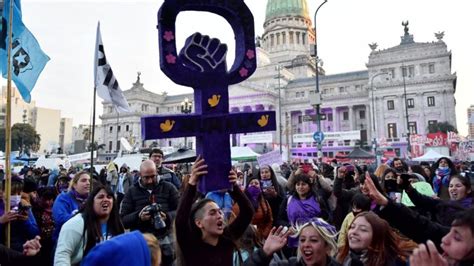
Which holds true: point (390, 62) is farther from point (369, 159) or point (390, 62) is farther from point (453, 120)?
point (369, 159)

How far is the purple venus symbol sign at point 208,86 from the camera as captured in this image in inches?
146

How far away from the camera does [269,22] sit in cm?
7925

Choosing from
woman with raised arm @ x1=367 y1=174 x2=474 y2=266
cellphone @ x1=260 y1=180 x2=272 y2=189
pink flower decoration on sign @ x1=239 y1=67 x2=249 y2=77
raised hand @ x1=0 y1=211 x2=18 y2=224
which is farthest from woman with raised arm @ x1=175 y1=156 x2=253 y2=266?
cellphone @ x1=260 y1=180 x2=272 y2=189

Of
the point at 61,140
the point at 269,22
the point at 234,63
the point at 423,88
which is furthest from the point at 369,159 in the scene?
the point at 61,140

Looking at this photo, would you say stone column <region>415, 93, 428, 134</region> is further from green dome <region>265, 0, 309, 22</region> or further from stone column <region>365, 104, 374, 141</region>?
green dome <region>265, 0, 309, 22</region>

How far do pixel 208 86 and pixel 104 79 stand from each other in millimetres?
4007

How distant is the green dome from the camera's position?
7594cm

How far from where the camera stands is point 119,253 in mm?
1755

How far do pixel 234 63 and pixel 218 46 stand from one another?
315 mm

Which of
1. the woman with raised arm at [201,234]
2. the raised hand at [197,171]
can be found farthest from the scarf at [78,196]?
the woman with raised arm at [201,234]

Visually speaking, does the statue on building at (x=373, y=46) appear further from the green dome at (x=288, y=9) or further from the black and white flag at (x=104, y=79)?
the black and white flag at (x=104, y=79)

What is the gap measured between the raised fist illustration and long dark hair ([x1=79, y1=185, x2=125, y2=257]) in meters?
1.66

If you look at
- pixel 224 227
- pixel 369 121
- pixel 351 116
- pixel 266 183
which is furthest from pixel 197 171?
pixel 351 116

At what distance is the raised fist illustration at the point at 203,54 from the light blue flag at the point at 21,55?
2908 mm
